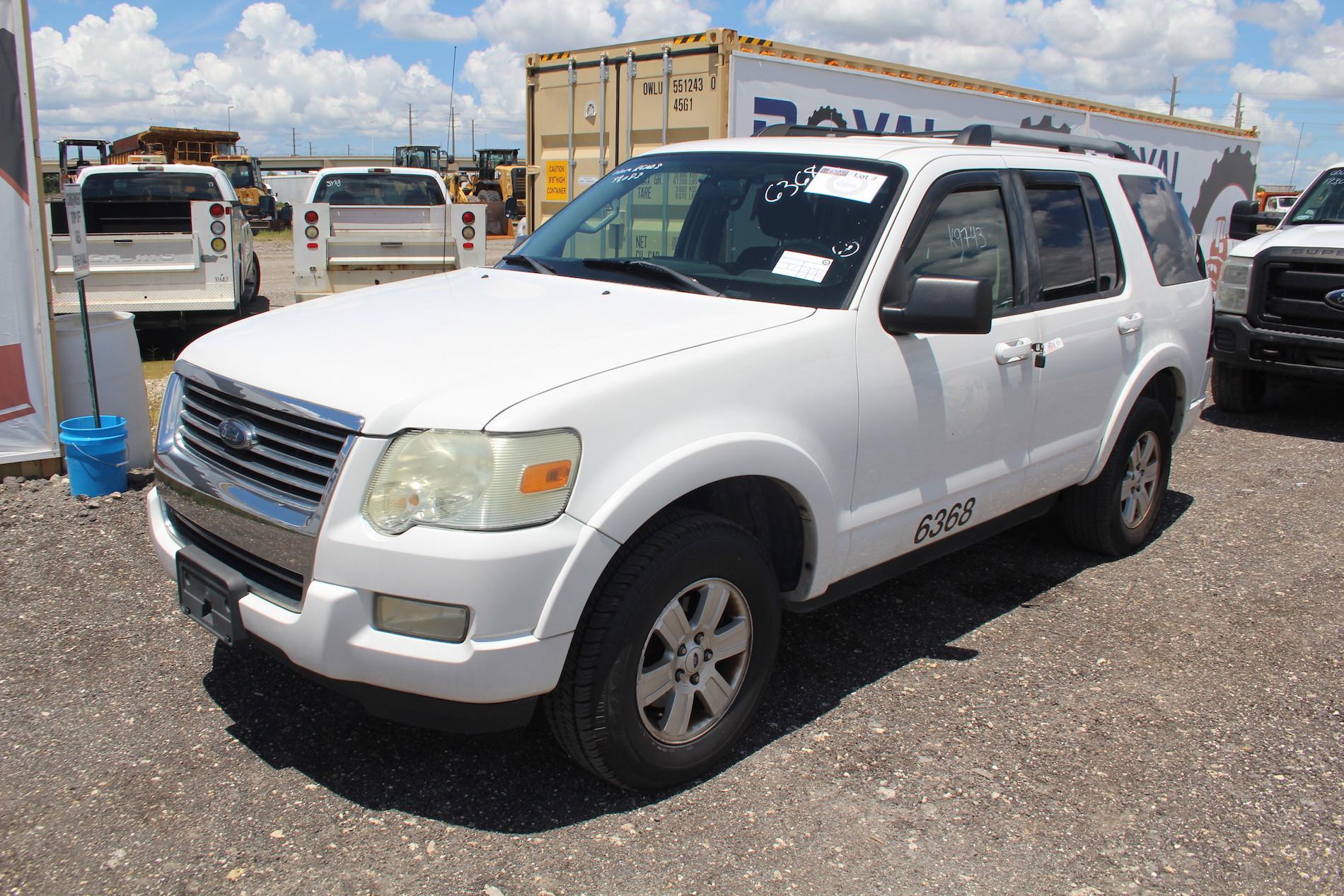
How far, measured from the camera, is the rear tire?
8.86m

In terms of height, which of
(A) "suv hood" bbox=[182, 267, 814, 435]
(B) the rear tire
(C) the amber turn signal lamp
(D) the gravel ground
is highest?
(A) "suv hood" bbox=[182, 267, 814, 435]

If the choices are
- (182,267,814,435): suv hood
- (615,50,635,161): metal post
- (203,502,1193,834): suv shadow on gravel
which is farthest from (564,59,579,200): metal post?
(182,267,814,435): suv hood

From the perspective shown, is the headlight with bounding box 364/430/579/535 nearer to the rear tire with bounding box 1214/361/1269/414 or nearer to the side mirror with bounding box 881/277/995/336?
the side mirror with bounding box 881/277/995/336

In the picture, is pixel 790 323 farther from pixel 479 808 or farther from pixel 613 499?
pixel 479 808

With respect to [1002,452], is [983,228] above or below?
above

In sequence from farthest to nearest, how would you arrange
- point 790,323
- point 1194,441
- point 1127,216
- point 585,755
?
point 1194,441, point 1127,216, point 790,323, point 585,755

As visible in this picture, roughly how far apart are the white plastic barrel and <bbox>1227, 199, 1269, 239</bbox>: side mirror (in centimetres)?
808

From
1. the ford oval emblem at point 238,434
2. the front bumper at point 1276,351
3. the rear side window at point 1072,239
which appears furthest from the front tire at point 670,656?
the front bumper at point 1276,351

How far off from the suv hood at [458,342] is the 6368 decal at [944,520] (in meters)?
0.95

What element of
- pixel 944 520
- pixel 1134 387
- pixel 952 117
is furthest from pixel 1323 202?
pixel 944 520

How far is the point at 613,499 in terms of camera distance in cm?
271

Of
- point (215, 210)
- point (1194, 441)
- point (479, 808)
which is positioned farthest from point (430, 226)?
point (479, 808)

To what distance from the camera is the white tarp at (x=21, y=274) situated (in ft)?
18.2

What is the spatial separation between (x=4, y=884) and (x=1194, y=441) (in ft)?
Result: 25.9
